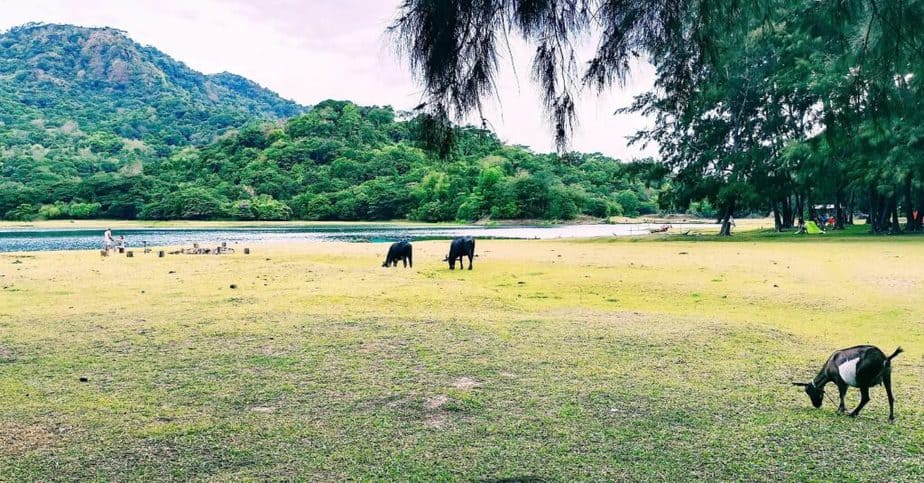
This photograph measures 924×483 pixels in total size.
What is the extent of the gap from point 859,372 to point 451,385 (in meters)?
2.93

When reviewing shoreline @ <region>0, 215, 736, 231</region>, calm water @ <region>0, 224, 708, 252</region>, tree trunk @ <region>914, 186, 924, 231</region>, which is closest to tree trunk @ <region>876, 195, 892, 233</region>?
tree trunk @ <region>914, 186, 924, 231</region>

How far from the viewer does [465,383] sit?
5.12 metres

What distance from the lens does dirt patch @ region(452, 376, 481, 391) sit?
5000mm

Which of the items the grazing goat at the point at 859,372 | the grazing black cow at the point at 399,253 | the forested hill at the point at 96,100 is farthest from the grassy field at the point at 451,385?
the forested hill at the point at 96,100

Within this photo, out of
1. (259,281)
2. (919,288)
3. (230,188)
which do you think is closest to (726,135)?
(919,288)

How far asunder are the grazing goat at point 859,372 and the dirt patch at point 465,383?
100 inches

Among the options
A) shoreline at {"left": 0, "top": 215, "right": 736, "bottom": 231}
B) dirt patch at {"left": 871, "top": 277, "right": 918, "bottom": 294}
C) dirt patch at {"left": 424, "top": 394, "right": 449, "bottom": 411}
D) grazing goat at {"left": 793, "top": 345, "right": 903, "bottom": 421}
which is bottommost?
dirt patch at {"left": 424, "top": 394, "right": 449, "bottom": 411}

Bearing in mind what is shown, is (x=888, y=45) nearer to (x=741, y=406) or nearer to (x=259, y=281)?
(x=741, y=406)

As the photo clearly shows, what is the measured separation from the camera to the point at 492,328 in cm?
757

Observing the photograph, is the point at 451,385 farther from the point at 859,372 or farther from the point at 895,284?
the point at 895,284

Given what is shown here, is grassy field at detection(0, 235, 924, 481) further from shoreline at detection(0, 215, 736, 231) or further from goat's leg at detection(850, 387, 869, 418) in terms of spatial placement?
shoreline at detection(0, 215, 736, 231)

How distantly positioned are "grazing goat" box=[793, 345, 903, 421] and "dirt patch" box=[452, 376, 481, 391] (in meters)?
2.54

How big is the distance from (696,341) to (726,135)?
1141 inches

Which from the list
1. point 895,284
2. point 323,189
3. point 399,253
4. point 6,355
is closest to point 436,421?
point 6,355
